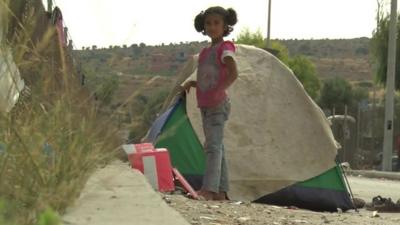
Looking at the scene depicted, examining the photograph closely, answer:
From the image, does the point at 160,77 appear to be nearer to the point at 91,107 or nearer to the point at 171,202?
the point at 91,107

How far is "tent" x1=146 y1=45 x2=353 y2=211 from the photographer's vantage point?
8.21 metres

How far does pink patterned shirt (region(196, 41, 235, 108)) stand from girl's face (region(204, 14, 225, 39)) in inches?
5.3

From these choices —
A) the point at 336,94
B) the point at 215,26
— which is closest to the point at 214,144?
the point at 215,26

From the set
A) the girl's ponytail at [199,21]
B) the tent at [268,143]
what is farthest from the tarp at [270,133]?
the girl's ponytail at [199,21]

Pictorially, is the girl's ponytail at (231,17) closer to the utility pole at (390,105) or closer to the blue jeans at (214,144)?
the blue jeans at (214,144)

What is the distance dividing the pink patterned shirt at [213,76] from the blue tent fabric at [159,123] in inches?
57.8

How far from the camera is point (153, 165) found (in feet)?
22.4

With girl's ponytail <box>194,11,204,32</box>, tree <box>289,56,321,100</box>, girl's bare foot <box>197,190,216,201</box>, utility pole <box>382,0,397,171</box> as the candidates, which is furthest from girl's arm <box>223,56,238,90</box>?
tree <box>289,56,321,100</box>

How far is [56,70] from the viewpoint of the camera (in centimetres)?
436

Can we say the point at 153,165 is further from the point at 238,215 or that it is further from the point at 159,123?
the point at 238,215

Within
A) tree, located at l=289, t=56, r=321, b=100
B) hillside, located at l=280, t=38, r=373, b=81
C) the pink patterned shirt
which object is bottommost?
the pink patterned shirt

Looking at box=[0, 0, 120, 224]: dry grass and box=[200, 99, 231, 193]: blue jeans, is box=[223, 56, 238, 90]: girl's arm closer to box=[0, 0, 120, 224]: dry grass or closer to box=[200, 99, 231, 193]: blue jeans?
box=[200, 99, 231, 193]: blue jeans

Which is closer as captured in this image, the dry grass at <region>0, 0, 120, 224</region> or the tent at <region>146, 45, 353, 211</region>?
the dry grass at <region>0, 0, 120, 224</region>

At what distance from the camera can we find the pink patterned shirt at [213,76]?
21.3 ft
